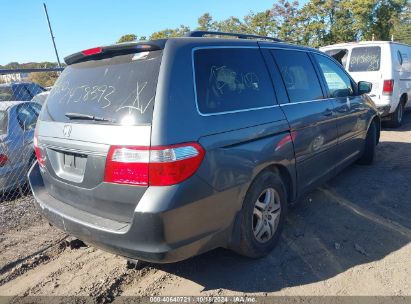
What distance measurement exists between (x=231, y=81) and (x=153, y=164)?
1.08 metres

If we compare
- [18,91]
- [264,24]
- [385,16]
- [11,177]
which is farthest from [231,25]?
[11,177]

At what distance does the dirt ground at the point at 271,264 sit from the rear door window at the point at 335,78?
1.40 m

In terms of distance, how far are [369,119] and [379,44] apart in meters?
3.75

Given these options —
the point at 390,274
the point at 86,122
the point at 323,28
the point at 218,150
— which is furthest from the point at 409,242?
the point at 323,28

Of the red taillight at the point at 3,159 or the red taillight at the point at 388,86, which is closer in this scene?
the red taillight at the point at 3,159

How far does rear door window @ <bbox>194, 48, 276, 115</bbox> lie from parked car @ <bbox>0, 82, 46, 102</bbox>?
8311mm

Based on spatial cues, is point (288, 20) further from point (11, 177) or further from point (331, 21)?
point (11, 177)

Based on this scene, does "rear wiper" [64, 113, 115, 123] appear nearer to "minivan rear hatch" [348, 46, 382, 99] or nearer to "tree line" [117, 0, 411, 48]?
"minivan rear hatch" [348, 46, 382, 99]

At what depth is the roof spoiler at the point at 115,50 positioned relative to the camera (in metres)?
2.65

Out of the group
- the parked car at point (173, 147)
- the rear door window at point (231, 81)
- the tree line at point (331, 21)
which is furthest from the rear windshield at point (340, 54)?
the tree line at point (331, 21)

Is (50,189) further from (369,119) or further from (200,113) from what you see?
(369,119)

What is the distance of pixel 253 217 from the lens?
10.3ft

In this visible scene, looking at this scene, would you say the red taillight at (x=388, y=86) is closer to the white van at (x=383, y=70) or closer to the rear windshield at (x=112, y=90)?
the white van at (x=383, y=70)

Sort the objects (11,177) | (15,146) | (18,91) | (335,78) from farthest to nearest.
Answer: (18,91), (15,146), (11,177), (335,78)
